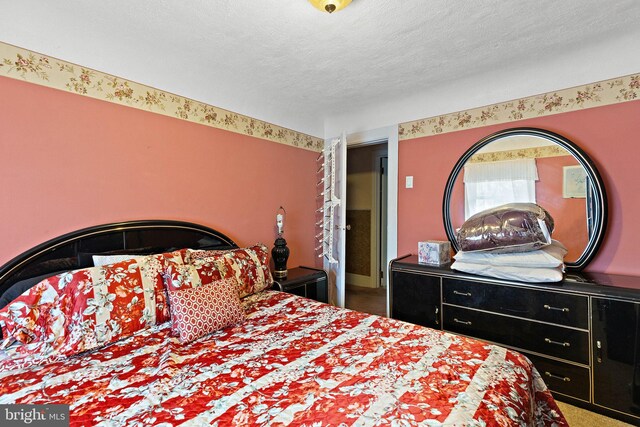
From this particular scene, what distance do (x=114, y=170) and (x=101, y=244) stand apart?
19.3 inches

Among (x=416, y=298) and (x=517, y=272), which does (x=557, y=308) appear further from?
(x=416, y=298)

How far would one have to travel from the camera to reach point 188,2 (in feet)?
5.07

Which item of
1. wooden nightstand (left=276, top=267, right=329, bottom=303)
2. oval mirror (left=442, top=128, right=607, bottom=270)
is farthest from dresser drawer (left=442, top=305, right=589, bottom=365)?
wooden nightstand (left=276, top=267, right=329, bottom=303)

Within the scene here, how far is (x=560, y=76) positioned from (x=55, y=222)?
3.59 meters

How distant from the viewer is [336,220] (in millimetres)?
3244

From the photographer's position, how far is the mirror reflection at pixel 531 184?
2074mm

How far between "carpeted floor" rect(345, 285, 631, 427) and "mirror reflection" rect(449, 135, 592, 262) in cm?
99

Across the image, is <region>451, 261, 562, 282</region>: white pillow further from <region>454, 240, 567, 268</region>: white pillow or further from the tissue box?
the tissue box

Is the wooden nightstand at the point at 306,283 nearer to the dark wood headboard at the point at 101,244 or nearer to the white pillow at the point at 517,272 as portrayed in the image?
the dark wood headboard at the point at 101,244

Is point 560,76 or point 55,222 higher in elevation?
point 560,76

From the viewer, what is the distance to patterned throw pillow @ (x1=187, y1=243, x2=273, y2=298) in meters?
1.89

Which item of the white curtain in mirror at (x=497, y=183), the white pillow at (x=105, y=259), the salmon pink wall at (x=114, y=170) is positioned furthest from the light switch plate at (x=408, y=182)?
the white pillow at (x=105, y=259)

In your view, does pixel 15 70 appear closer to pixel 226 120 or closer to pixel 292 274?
pixel 226 120

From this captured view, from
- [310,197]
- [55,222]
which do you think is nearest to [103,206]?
[55,222]
